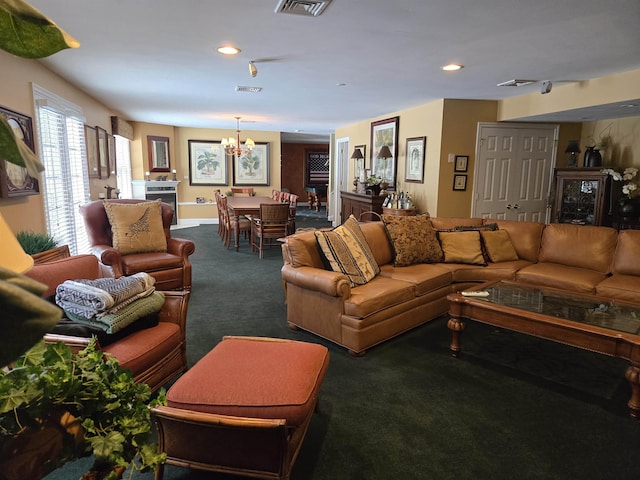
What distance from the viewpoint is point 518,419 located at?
7.24ft

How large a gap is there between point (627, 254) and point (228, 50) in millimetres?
3852

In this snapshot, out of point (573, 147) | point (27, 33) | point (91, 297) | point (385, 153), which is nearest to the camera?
point (27, 33)

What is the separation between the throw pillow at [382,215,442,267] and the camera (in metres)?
3.81

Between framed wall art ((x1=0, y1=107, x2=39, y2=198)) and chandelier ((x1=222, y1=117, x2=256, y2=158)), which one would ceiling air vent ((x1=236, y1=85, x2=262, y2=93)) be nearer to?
framed wall art ((x1=0, y1=107, x2=39, y2=198))

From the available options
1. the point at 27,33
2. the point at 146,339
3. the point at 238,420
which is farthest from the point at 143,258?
the point at 27,33

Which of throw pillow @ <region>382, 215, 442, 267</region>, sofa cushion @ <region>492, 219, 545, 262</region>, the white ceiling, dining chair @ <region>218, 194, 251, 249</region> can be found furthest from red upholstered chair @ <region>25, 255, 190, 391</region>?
dining chair @ <region>218, 194, 251, 249</region>

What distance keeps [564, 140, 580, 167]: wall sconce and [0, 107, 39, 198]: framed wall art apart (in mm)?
6271

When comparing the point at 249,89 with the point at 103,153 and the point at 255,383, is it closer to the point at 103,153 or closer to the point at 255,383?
the point at 103,153

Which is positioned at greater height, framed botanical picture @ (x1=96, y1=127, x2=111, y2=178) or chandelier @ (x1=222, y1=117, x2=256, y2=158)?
chandelier @ (x1=222, y1=117, x2=256, y2=158)

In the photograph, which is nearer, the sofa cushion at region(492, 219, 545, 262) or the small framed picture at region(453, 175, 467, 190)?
the sofa cushion at region(492, 219, 545, 262)

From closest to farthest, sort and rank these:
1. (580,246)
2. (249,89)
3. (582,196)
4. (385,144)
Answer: (580,246) < (249,89) < (582,196) < (385,144)

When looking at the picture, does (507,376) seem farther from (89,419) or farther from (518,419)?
(89,419)

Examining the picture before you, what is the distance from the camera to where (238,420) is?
4.89ft

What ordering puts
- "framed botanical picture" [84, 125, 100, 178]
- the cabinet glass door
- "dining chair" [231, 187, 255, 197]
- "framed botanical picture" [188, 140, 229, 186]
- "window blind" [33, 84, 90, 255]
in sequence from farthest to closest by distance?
"dining chair" [231, 187, 255, 197] < "framed botanical picture" [188, 140, 229, 186] < the cabinet glass door < "framed botanical picture" [84, 125, 100, 178] < "window blind" [33, 84, 90, 255]
